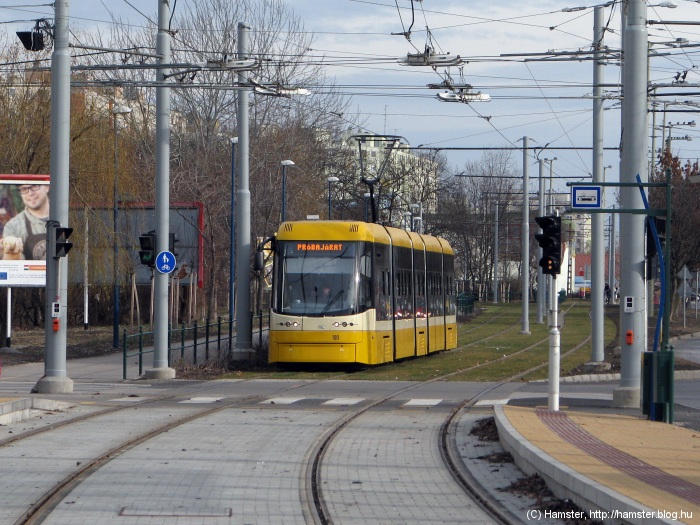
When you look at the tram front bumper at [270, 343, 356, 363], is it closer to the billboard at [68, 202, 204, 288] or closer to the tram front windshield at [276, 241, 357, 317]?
the tram front windshield at [276, 241, 357, 317]

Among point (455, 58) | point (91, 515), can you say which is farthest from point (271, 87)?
point (91, 515)

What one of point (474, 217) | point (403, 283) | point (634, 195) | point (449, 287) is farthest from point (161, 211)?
point (474, 217)

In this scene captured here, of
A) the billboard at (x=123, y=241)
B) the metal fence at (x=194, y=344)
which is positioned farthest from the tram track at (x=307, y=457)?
the billboard at (x=123, y=241)

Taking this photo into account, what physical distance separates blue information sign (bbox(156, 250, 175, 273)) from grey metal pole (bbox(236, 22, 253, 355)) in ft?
13.4

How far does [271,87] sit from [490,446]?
12.1 m

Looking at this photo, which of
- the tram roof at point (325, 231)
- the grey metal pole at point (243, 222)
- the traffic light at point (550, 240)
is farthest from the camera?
the grey metal pole at point (243, 222)

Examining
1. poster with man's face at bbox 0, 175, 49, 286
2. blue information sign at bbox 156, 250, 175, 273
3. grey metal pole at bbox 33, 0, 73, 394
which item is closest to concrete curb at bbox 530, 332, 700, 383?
blue information sign at bbox 156, 250, 175, 273

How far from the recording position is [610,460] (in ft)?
36.0

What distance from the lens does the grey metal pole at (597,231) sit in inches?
1072

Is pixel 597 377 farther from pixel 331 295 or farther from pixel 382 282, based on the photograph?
pixel 331 295

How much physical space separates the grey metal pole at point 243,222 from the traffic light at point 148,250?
3930 mm

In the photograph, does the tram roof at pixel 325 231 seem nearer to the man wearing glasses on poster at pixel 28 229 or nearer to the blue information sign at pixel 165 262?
the blue information sign at pixel 165 262

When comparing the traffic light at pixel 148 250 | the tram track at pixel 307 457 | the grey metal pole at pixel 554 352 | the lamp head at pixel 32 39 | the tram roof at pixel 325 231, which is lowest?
the tram track at pixel 307 457

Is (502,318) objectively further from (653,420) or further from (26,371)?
(653,420)
